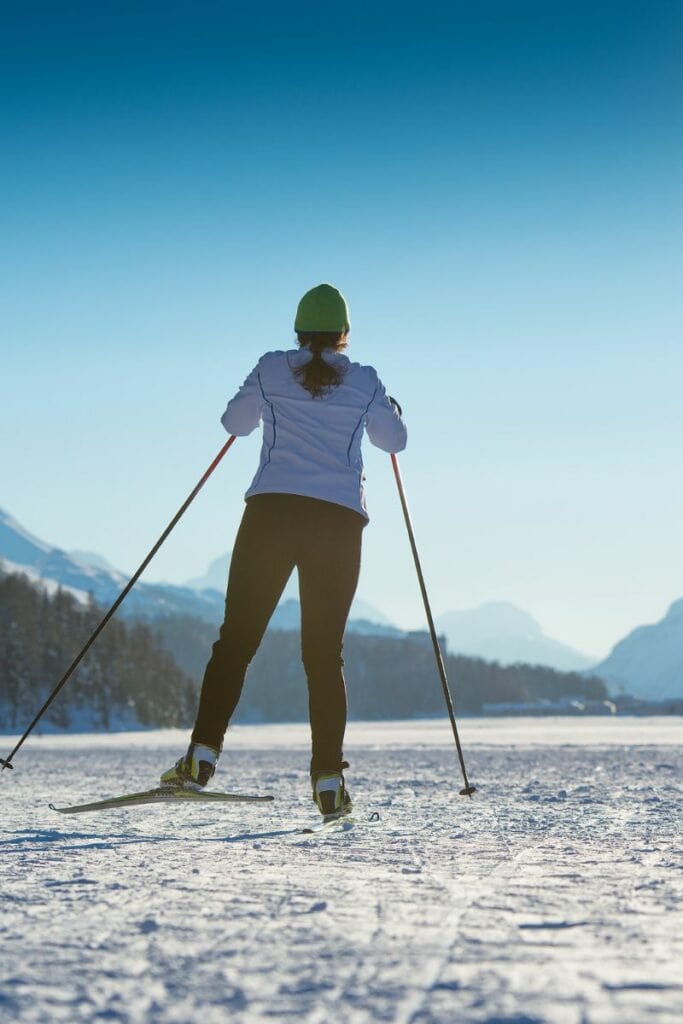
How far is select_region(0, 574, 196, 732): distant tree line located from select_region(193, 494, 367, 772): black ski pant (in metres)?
77.2

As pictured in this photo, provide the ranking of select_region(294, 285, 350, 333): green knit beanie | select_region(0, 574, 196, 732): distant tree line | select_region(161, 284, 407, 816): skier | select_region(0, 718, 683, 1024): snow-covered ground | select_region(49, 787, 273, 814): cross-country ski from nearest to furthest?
1. select_region(0, 718, 683, 1024): snow-covered ground
2. select_region(49, 787, 273, 814): cross-country ski
3. select_region(161, 284, 407, 816): skier
4. select_region(294, 285, 350, 333): green knit beanie
5. select_region(0, 574, 196, 732): distant tree line

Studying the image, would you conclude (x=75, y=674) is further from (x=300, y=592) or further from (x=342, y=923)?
(x=342, y=923)

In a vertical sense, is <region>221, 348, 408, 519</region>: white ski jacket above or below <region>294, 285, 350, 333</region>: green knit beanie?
below

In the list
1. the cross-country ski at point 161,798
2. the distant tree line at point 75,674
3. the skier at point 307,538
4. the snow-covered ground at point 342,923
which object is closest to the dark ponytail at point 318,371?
the skier at point 307,538

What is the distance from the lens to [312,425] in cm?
516

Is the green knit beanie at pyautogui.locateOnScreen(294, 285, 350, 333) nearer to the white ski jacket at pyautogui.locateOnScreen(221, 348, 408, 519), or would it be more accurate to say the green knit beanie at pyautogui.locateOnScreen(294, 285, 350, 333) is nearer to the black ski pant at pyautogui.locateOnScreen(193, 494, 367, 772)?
the white ski jacket at pyautogui.locateOnScreen(221, 348, 408, 519)

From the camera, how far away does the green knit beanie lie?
5293 millimetres

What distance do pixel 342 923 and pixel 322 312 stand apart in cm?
361

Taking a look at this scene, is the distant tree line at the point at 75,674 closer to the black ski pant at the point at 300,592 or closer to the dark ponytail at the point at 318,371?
the black ski pant at the point at 300,592

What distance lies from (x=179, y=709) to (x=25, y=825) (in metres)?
97.2

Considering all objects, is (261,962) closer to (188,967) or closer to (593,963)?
(188,967)

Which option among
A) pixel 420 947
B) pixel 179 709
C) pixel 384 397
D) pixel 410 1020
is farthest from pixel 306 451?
pixel 179 709

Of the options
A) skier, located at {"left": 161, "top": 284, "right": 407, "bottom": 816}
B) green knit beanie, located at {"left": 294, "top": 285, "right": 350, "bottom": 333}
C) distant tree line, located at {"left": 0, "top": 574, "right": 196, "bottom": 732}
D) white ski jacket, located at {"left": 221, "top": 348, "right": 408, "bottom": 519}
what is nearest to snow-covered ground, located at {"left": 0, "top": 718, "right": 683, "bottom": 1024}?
skier, located at {"left": 161, "top": 284, "right": 407, "bottom": 816}

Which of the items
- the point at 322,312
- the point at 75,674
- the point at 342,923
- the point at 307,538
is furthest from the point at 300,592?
the point at 75,674
